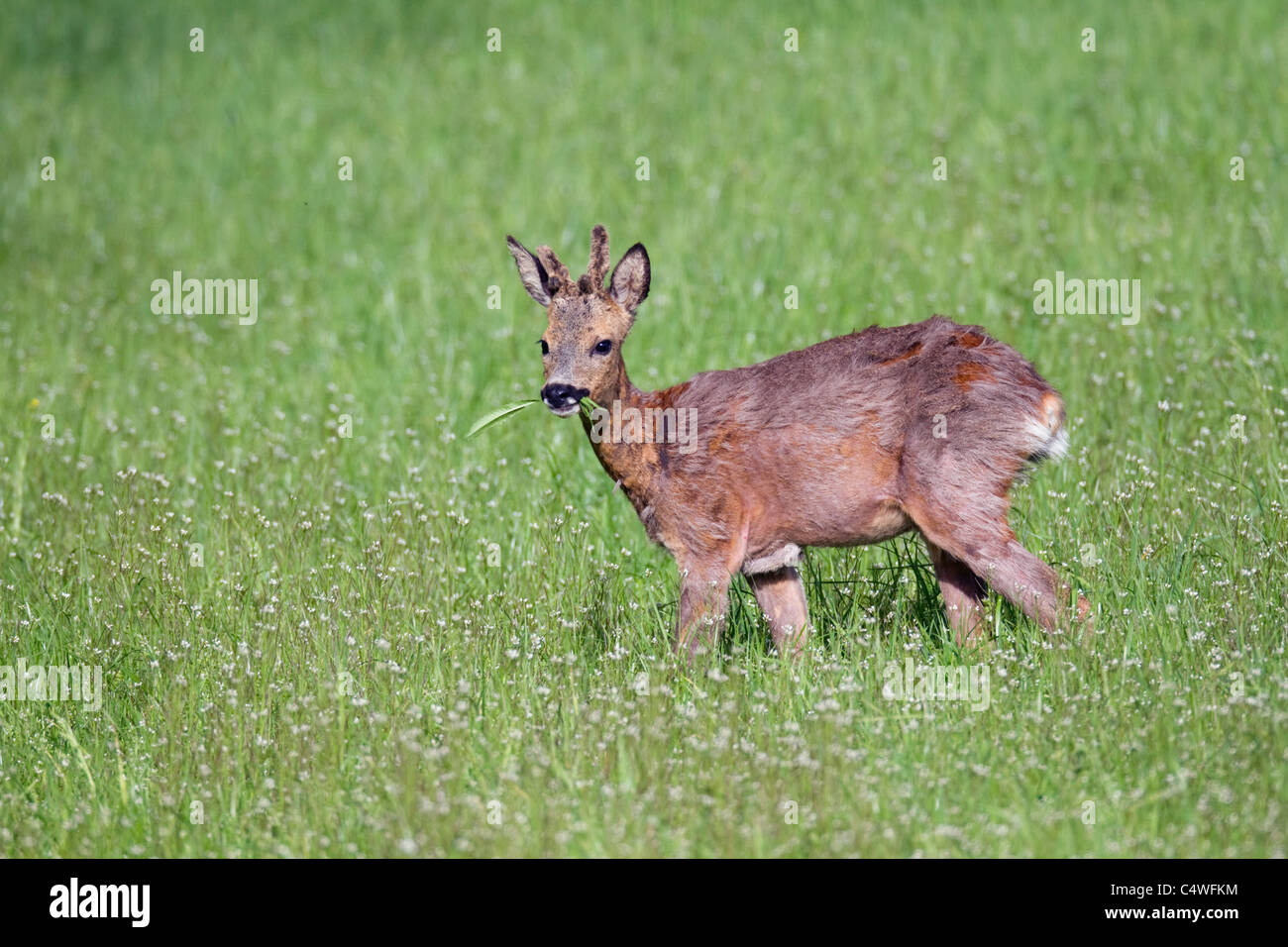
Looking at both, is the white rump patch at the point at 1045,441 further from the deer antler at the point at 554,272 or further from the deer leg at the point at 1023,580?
the deer antler at the point at 554,272

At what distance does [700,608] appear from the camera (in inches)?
265

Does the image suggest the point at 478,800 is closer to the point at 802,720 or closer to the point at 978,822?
the point at 802,720

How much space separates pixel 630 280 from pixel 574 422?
3.24 meters

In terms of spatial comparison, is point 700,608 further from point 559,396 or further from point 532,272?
point 532,272

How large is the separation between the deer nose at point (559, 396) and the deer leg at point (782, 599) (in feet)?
4.28

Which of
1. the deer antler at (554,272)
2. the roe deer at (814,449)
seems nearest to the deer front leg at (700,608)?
the roe deer at (814,449)

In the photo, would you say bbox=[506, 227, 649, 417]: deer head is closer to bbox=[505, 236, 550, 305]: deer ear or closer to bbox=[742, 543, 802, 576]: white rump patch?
bbox=[505, 236, 550, 305]: deer ear

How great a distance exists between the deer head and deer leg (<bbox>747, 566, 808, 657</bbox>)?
1.11 meters

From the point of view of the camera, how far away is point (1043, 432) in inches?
259

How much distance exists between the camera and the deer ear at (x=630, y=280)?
681cm

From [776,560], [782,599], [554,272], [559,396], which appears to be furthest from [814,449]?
[554,272]

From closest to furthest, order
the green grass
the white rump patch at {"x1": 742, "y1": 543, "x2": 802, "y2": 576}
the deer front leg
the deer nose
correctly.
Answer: the green grass, the deer nose, the deer front leg, the white rump patch at {"x1": 742, "y1": 543, "x2": 802, "y2": 576}

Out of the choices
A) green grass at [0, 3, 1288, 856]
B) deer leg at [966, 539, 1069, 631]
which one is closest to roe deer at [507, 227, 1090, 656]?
deer leg at [966, 539, 1069, 631]

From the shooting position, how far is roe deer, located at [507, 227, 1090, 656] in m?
6.50
